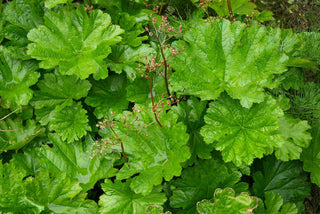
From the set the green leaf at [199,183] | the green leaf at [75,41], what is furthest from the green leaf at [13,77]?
the green leaf at [199,183]

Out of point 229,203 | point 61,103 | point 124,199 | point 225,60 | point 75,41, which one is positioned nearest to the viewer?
point 229,203

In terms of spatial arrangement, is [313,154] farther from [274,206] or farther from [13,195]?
[13,195]

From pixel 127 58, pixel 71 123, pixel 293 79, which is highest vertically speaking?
pixel 127 58

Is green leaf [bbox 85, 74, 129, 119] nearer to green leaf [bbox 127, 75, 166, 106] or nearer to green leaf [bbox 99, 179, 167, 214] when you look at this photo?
green leaf [bbox 127, 75, 166, 106]

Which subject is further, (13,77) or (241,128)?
(13,77)

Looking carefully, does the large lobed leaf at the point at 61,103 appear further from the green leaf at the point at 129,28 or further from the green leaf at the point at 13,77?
the green leaf at the point at 129,28

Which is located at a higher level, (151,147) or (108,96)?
(108,96)

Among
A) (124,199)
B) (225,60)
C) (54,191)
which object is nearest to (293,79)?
(225,60)
